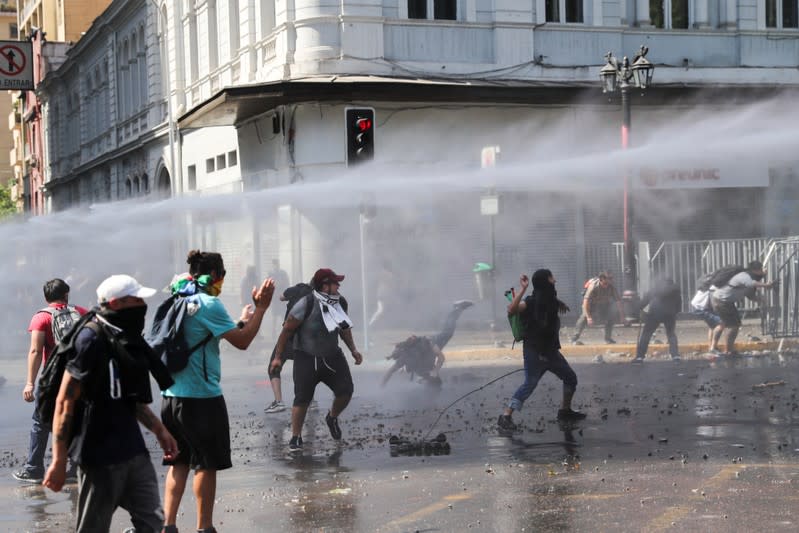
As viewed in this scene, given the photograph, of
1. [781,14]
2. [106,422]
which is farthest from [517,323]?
[781,14]

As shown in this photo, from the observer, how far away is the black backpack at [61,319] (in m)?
9.17

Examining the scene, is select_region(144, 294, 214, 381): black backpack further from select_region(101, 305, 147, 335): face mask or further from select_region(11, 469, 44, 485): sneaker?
select_region(11, 469, 44, 485): sneaker

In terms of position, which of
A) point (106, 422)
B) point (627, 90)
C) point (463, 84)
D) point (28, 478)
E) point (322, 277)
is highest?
point (463, 84)

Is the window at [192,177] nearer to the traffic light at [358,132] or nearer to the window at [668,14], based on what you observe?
the window at [668,14]

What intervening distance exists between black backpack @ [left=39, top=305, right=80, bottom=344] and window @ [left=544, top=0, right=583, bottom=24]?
1813cm

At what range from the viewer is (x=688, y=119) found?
26.0 meters

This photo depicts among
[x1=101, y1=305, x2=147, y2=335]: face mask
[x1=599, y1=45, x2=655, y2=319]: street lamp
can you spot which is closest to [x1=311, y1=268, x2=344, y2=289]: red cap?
[x1=101, y1=305, x2=147, y2=335]: face mask

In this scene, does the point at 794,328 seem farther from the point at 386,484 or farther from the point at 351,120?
the point at 386,484

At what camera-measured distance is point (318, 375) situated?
1074cm

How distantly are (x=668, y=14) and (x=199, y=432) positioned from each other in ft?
71.8

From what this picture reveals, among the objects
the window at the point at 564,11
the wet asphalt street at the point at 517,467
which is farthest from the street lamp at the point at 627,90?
the wet asphalt street at the point at 517,467

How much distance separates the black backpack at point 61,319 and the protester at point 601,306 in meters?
12.0

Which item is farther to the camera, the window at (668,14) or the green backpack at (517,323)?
the window at (668,14)

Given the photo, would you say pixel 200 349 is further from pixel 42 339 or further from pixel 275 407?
pixel 275 407
